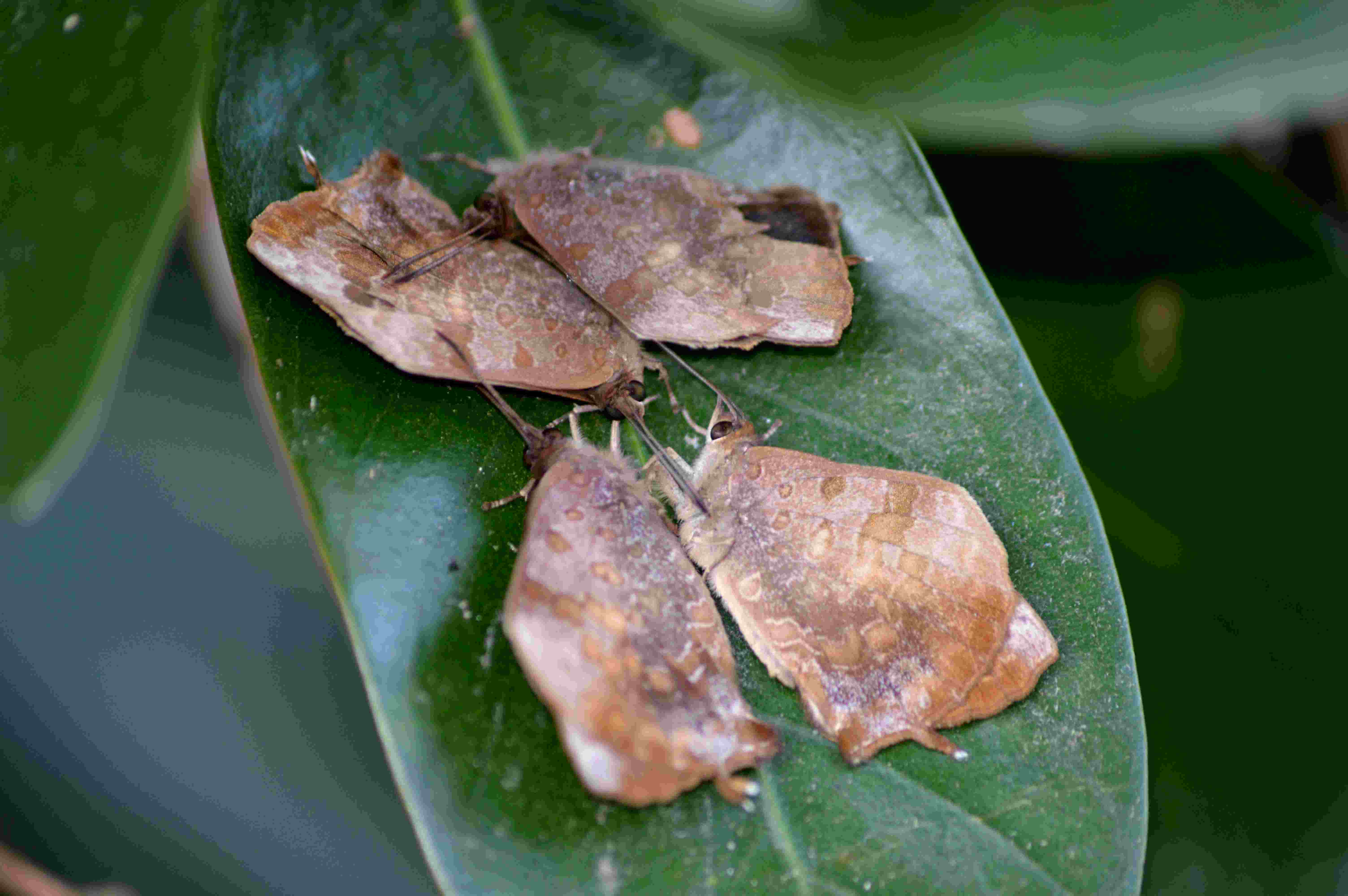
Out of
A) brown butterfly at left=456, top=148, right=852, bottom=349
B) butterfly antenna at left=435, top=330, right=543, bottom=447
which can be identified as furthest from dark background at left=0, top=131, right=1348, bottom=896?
butterfly antenna at left=435, top=330, right=543, bottom=447

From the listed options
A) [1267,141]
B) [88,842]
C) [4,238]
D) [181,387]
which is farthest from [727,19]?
[88,842]

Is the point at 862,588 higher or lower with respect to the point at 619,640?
lower

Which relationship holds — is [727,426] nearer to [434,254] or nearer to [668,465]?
[668,465]

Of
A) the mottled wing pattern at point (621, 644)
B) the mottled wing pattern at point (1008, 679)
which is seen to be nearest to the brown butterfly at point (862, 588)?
the mottled wing pattern at point (1008, 679)

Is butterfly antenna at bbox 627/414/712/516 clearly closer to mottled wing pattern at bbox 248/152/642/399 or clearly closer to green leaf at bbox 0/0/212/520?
mottled wing pattern at bbox 248/152/642/399

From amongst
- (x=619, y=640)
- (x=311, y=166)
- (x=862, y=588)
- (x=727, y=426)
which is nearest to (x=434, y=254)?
(x=311, y=166)
